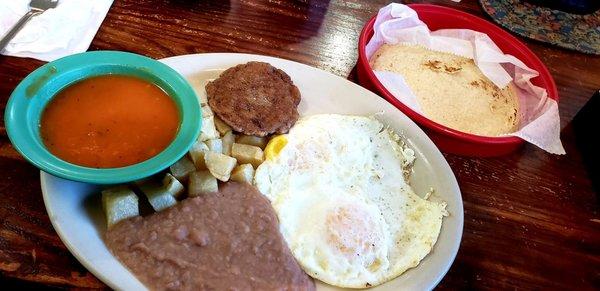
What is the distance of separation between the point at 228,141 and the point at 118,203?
1.56 feet

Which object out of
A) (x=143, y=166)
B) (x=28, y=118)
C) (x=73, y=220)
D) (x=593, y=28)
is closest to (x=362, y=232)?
(x=143, y=166)

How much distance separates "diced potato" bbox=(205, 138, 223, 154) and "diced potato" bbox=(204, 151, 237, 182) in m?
0.04

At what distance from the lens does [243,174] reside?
1.73m

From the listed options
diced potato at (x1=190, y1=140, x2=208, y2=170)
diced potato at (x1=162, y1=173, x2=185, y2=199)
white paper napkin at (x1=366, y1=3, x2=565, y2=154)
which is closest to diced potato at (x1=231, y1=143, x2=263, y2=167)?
diced potato at (x1=190, y1=140, x2=208, y2=170)

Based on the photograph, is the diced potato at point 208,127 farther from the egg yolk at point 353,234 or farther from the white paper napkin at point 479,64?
the white paper napkin at point 479,64

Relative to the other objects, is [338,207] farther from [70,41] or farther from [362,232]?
[70,41]

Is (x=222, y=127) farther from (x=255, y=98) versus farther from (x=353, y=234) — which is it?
(x=353, y=234)

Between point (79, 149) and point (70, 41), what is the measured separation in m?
0.80

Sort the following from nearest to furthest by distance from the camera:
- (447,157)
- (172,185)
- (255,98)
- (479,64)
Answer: (172,185) → (255,98) → (447,157) → (479,64)

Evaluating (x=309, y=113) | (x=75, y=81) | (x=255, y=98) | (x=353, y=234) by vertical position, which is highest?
(x=75, y=81)

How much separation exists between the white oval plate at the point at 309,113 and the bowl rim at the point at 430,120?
65mm

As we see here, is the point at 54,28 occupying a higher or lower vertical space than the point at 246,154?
higher

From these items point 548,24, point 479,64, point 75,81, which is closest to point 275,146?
point 75,81

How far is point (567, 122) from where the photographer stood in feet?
7.73
